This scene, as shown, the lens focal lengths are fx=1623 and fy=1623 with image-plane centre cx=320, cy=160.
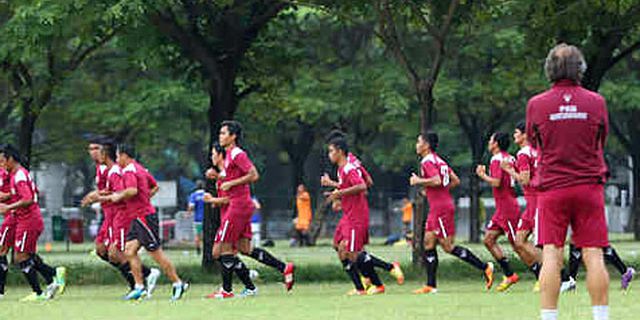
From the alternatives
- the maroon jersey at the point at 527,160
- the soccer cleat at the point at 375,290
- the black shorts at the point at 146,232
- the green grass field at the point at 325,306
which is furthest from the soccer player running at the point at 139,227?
the maroon jersey at the point at 527,160

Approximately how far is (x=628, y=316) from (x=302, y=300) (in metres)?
5.08

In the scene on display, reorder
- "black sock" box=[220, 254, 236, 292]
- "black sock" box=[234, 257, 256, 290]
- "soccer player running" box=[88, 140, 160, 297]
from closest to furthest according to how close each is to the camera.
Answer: "soccer player running" box=[88, 140, 160, 297] → "black sock" box=[220, 254, 236, 292] → "black sock" box=[234, 257, 256, 290]

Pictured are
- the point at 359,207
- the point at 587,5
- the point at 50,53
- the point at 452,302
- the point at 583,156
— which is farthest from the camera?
the point at 50,53

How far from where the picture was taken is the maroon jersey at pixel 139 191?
18.9 meters

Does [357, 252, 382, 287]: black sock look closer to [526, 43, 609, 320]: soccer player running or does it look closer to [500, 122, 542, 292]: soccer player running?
[500, 122, 542, 292]: soccer player running

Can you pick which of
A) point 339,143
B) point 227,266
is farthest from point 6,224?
point 339,143

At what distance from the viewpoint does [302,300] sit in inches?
719

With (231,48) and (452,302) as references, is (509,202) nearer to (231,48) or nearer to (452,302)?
(452,302)

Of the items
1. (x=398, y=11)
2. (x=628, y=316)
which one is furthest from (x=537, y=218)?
Answer: (x=398, y=11)

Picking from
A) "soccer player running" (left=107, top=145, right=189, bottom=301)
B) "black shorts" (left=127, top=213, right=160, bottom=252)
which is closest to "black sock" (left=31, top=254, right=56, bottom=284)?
"soccer player running" (left=107, top=145, right=189, bottom=301)

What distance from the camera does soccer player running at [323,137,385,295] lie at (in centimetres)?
1962

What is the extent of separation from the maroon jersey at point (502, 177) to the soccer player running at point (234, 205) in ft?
9.82

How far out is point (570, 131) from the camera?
10.8 m

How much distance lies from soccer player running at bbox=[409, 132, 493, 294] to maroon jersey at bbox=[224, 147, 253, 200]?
214 centimetres
